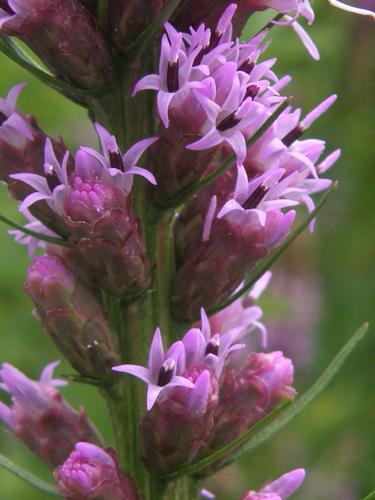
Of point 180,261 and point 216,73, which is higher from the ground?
Result: point 216,73

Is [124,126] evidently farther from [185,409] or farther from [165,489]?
[165,489]

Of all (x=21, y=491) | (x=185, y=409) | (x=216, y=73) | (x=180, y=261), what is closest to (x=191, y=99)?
(x=216, y=73)

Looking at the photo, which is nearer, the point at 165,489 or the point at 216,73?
the point at 216,73

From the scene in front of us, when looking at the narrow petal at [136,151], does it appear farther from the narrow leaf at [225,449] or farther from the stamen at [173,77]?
the narrow leaf at [225,449]

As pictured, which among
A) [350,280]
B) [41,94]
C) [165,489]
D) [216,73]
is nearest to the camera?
[216,73]

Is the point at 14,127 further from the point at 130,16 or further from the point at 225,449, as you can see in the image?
the point at 225,449

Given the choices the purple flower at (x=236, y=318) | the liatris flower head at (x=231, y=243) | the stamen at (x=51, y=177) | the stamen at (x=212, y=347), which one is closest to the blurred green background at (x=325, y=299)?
the purple flower at (x=236, y=318)

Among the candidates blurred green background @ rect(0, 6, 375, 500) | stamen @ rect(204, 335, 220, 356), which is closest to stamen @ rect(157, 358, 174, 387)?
stamen @ rect(204, 335, 220, 356)
